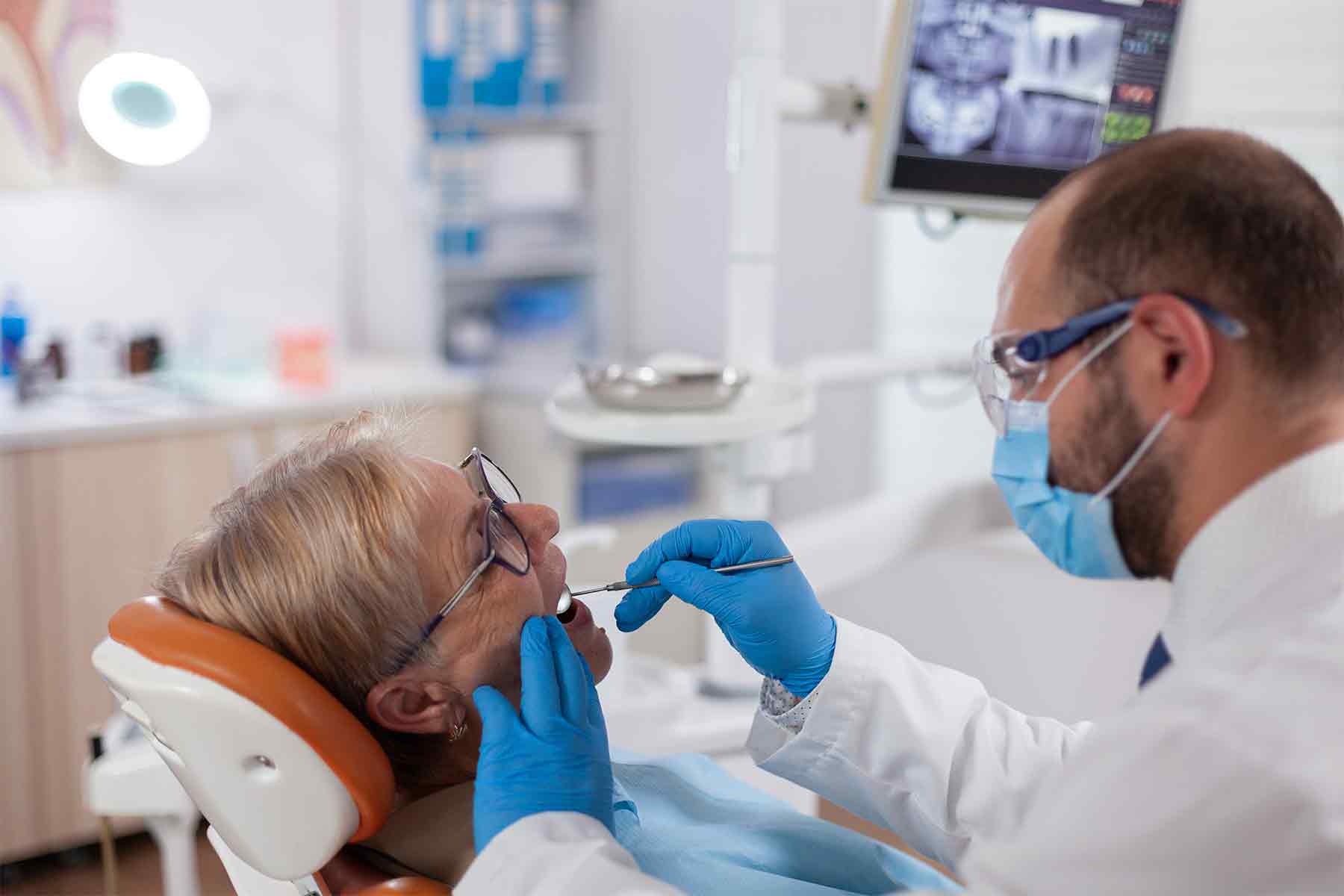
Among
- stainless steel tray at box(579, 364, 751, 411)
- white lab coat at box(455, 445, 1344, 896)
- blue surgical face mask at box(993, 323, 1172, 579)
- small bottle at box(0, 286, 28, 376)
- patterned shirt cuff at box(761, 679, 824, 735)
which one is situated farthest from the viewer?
small bottle at box(0, 286, 28, 376)

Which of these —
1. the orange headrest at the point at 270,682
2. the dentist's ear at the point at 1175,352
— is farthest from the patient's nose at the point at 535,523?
the dentist's ear at the point at 1175,352

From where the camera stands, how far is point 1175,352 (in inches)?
41.0

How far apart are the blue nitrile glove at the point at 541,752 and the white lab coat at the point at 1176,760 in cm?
2

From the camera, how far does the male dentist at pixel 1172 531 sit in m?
0.85

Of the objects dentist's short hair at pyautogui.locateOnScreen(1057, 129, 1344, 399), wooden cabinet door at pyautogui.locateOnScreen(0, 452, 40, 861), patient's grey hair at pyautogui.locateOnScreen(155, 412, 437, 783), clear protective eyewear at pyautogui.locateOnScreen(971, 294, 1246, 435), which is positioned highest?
dentist's short hair at pyautogui.locateOnScreen(1057, 129, 1344, 399)

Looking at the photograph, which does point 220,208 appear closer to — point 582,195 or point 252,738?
point 582,195

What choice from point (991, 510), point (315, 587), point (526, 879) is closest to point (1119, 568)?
point (526, 879)

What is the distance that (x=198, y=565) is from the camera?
1166 mm

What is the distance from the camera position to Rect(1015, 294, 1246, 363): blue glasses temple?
3.35 ft

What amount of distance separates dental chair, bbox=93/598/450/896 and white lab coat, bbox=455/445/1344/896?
0.12 metres

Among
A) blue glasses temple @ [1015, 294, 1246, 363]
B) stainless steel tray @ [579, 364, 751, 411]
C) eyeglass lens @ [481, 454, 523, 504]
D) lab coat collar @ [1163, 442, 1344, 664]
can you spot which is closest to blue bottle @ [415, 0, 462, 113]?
stainless steel tray @ [579, 364, 751, 411]

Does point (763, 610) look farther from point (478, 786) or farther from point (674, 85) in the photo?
point (674, 85)

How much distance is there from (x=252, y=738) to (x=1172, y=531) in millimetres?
748

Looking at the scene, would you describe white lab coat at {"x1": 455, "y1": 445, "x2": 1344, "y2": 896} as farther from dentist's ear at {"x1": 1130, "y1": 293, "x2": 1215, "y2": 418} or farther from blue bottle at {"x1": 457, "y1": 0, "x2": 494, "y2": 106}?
blue bottle at {"x1": 457, "y1": 0, "x2": 494, "y2": 106}
